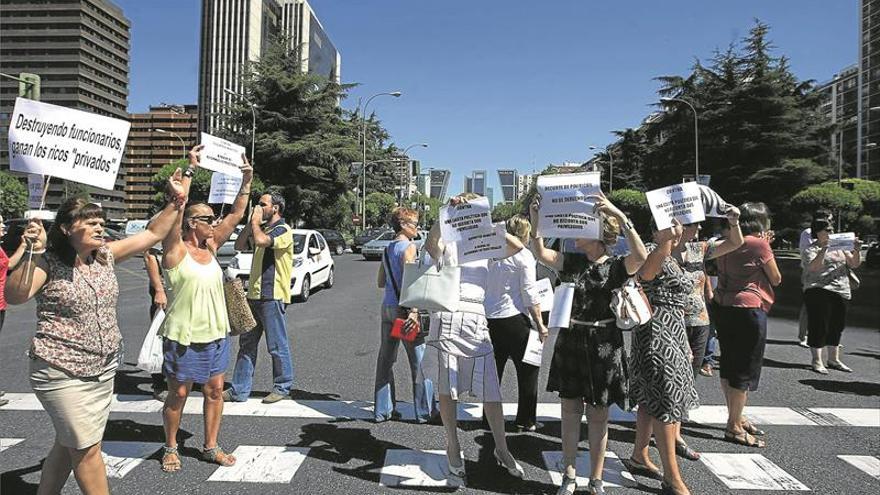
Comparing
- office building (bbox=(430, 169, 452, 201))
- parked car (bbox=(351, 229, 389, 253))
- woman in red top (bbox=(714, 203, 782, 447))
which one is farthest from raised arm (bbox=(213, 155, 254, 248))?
parked car (bbox=(351, 229, 389, 253))

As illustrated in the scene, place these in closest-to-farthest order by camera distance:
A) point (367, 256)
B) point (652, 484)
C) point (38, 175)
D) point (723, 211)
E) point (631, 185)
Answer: point (38, 175), point (652, 484), point (723, 211), point (367, 256), point (631, 185)

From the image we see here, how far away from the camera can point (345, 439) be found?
4.79m

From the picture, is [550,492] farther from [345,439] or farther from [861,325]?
[861,325]

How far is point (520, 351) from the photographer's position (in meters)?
5.05

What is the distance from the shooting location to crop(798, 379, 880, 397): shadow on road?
21.3ft

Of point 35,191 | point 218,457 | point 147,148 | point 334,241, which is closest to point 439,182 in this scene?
point 218,457

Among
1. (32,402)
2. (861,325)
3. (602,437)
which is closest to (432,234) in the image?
(602,437)

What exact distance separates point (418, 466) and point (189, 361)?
68.1 inches

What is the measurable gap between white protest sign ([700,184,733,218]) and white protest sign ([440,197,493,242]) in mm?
1658

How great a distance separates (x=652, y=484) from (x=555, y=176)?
2.14 m

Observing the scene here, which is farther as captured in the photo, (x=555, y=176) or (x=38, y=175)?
(x=555, y=176)

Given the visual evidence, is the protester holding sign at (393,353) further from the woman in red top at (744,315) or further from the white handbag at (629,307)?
the woman in red top at (744,315)

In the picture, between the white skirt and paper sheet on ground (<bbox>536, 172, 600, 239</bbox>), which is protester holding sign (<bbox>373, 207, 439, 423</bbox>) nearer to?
the white skirt

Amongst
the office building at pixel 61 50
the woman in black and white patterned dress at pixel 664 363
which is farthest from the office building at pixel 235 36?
the woman in black and white patterned dress at pixel 664 363
